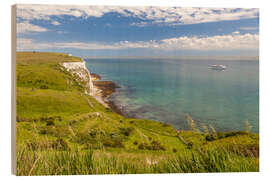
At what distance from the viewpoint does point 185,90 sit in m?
5.29

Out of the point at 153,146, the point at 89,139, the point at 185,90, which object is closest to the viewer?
the point at 89,139

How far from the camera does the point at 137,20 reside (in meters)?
5.30

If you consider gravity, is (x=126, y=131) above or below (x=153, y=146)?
above

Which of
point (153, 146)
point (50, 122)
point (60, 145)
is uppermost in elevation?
point (50, 122)

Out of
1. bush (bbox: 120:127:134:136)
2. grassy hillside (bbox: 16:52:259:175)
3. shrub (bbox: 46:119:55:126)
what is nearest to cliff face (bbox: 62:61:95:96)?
grassy hillside (bbox: 16:52:259:175)

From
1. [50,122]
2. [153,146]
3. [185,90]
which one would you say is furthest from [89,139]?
[185,90]

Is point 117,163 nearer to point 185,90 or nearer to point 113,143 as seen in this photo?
point 113,143

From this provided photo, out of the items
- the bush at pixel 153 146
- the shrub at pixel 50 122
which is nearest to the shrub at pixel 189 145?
the bush at pixel 153 146

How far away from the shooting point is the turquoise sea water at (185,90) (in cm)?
518

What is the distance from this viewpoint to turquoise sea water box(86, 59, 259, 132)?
5.18 metres

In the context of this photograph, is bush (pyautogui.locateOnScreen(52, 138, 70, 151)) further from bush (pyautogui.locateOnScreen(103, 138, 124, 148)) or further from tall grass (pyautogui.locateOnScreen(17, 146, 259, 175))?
bush (pyautogui.locateOnScreen(103, 138, 124, 148))

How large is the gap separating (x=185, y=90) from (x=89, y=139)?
7.76 feet

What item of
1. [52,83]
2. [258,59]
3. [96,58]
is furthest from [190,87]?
[52,83]

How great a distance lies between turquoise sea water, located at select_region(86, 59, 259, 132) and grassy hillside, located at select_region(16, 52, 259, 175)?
0.28 m
